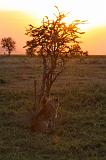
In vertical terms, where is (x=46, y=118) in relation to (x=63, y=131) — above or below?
above

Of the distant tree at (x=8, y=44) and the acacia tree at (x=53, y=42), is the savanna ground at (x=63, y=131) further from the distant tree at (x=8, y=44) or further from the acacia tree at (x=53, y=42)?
the distant tree at (x=8, y=44)

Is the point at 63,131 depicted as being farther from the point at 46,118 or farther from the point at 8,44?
the point at 8,44

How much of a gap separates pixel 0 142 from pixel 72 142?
6.42 ft

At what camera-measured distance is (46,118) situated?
1407cm

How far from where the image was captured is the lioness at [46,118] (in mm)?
13812

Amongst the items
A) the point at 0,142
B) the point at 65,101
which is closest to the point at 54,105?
the point at 0,142

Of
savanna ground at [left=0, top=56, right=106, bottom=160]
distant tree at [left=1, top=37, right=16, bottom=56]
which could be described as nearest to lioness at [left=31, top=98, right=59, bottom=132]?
savanna ground at [left=0, top=56, right=106, bottom=160]

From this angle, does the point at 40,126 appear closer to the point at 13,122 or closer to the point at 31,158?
the point at 13,122

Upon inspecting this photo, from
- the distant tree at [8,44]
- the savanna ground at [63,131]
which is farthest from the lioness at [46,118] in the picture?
the distant tree at [8,44]

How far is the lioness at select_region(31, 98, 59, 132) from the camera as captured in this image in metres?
13.8

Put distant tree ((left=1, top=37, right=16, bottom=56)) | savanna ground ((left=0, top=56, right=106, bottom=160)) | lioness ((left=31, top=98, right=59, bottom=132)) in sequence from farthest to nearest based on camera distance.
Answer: distant tree ((left=1, top=37, right=16, bottom=56)) → lioness ((left=31, top=98, right=59, bottom=132)) → savanna ground ((left=0, top=56, right=106, bottom=160))

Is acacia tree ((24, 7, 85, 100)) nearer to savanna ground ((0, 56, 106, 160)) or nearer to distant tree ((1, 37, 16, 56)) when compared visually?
savanna ground ((0, 56, 106, 160))

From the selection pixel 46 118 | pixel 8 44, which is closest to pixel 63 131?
pixel 46 118

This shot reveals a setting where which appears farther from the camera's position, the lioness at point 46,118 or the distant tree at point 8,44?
the distant tree at point 8,44
